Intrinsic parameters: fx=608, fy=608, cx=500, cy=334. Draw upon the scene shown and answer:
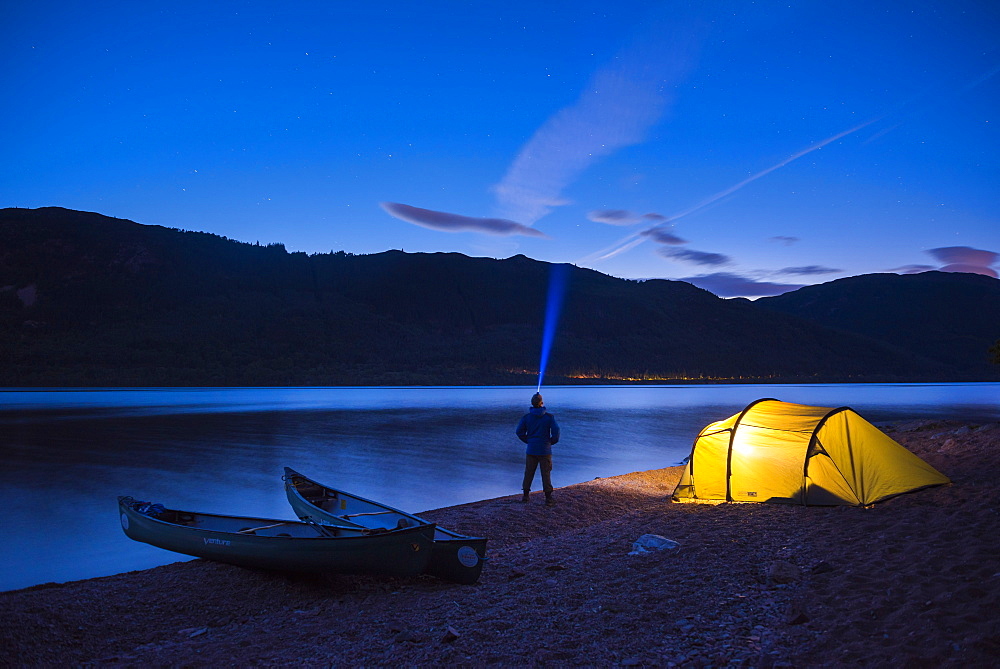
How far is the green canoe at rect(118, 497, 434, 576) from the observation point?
19.9 feet

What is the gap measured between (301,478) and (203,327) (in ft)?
316

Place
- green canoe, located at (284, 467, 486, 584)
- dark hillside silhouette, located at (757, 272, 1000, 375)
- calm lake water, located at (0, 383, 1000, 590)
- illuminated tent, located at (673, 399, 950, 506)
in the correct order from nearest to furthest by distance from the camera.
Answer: green canoe, located at (284, 467, 486, 584) < illuminated tent, located at (673, 399, 950, 506) < calm lake water, located at (0, 383, 1000, 590) < dark hillside silhouette, located at (757, 272, 1000, 375)

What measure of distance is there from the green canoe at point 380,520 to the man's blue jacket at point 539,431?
2.32 meters

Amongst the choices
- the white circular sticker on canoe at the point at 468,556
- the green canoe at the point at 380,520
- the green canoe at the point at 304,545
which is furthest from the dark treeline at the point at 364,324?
the white circular sticker on canoe at the point at 468,556

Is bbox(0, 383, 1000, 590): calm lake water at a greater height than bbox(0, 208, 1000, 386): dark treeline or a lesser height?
lesser

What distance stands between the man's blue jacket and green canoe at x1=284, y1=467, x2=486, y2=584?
2.32 meters

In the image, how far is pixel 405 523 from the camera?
6.66m

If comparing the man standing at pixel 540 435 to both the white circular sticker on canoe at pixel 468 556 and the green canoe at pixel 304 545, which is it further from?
the green canoe at pixel 304 545

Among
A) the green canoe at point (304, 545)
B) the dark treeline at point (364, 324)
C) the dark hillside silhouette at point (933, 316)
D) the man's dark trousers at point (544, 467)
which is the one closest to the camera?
the green canoe at point (304, 545)

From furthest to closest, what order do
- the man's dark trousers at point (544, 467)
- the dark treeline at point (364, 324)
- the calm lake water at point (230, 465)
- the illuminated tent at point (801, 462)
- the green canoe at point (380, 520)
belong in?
the dark treeline at point (364, 324) → the man's dark trousers at point (544, 467) → the calm lake water at point (230, 465) → the illuminated tent at point (801, 462) → the green canoe at point (380, 520)

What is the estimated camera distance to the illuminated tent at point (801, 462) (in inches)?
332

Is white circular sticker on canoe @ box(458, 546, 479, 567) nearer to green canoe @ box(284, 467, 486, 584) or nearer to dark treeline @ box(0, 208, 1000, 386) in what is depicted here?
green canoe @ box(284, 467, 486, 584)

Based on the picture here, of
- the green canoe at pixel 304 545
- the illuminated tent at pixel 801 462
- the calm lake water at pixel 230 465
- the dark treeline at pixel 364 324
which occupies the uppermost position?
the dark treeline at pixel 364 324

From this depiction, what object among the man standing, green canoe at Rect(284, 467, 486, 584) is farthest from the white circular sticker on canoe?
the man standing
